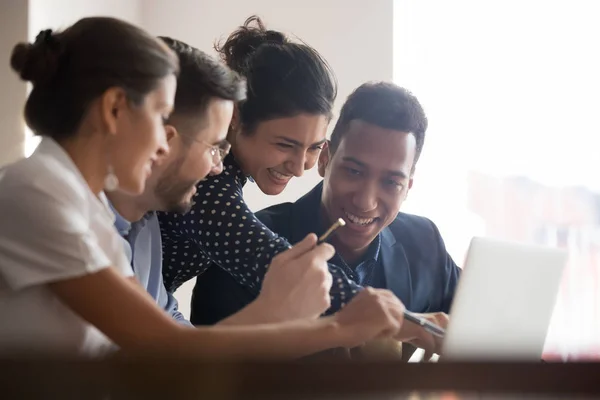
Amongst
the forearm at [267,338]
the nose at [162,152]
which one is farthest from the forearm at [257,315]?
the nose at [162,152]

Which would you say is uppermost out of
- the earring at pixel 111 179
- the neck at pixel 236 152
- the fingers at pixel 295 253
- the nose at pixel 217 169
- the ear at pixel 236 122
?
the earring at pixel 111 179

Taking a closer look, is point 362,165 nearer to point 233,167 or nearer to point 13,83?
point 233,167

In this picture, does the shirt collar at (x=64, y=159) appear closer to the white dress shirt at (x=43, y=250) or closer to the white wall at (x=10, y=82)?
the white dress shirt at (x=43, y=250)

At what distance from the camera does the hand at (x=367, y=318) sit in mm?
969

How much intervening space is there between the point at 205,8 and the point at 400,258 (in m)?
1.74

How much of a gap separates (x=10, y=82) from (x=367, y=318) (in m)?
1.61

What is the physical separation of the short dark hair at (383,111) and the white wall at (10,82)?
1027 millimetres

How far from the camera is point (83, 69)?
94cm

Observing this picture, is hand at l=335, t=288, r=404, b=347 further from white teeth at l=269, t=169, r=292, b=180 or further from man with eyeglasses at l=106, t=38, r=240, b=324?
white teeth at l=269, t=169, r=292, b=180

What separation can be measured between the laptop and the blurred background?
1687 mm

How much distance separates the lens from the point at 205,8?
9.90ft

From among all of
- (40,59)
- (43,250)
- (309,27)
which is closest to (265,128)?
(40,59)

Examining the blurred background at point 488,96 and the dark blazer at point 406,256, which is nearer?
the dark blazer at point 406,256

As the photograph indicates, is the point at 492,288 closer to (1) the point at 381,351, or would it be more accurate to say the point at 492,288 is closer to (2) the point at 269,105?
(1) the point at 381,351
